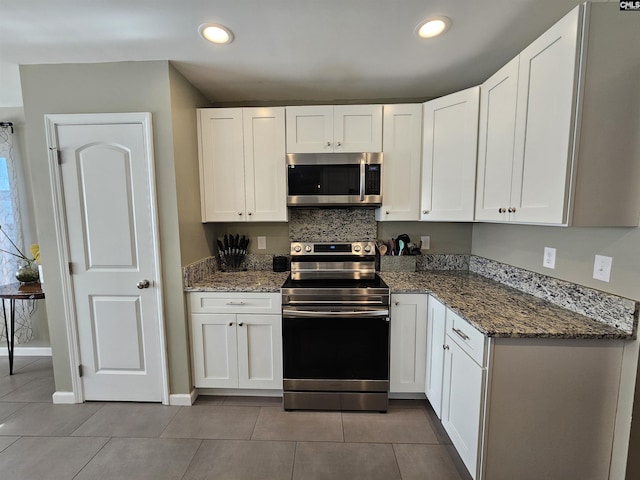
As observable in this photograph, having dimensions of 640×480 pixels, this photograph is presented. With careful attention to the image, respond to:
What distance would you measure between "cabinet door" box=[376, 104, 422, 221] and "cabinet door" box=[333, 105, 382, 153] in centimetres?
7

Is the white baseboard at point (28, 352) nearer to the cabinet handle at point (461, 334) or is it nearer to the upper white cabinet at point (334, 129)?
the upper white cabinet at point (334, 129)

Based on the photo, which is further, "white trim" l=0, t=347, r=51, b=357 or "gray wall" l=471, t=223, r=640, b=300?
"white trim" l=0, t=347, r=51, b=357

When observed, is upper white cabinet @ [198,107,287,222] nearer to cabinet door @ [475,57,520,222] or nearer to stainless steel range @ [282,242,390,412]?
stainless steel range @ [282,242,390,412]

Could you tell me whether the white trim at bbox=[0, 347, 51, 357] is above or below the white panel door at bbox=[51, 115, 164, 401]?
below

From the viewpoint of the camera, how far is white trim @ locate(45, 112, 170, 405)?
70.4 inches

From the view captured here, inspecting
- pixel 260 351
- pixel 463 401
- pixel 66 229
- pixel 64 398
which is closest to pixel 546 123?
pixel 463 401

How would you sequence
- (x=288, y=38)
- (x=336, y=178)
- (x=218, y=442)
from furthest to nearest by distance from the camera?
(x=336, y=178) → (x=218, y=442) → (x=288, y=38)

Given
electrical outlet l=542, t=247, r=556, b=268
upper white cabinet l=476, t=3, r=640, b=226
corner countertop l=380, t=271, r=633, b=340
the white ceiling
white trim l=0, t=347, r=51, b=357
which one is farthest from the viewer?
white trim l=0, t=347, r=51, b=357

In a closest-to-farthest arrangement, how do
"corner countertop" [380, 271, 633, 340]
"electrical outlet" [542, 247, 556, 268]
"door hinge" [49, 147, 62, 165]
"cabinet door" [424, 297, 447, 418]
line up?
"corner countertop" [380, 271, 633, 340], "electrical outlet" [542, 247, 556, 268], "cabinet door" [424, 297, 447, 418], "door hinge" [49, 147, 62, 165]

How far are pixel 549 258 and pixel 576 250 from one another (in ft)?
0.61

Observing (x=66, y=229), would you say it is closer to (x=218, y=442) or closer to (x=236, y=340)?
(x=236, y=340)

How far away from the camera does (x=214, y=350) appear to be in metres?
2.01

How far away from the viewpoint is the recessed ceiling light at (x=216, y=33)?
144 cm

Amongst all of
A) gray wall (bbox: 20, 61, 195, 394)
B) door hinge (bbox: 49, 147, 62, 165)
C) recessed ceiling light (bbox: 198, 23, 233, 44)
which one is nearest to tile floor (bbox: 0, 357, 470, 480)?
gray wall (bbox: 20, 61, 195, 394)
